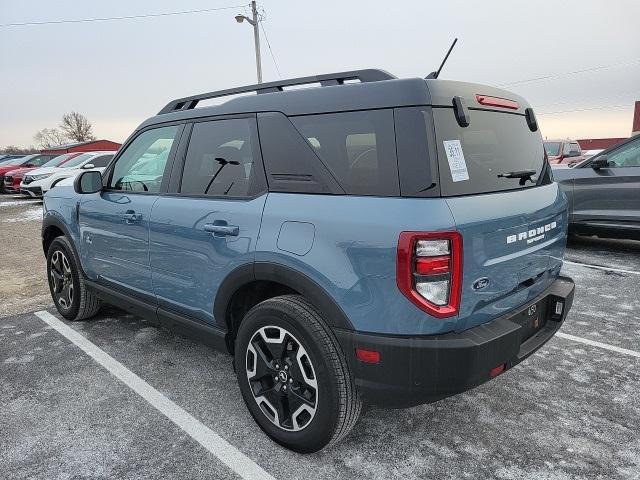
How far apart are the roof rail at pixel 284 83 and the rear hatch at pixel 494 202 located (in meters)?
0.34

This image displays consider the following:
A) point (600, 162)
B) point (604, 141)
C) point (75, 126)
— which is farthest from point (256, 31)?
point (75, 126)

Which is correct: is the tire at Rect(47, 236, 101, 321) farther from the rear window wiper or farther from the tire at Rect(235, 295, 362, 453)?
the rear window wiper

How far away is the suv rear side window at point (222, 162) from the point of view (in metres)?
2.68

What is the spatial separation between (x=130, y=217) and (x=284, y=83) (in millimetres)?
1460

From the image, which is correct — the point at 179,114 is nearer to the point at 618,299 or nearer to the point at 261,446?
the point at 261,446

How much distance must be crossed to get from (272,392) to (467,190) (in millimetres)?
1409

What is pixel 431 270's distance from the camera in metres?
1.99

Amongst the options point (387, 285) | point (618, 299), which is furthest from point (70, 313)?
point (618, 299)

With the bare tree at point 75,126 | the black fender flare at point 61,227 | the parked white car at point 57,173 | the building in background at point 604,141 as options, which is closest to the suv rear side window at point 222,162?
the black fender flare at point 61,227

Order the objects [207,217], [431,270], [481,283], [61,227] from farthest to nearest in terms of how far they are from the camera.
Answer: [61,227] → [207,217] → [481,283] → [431,270]

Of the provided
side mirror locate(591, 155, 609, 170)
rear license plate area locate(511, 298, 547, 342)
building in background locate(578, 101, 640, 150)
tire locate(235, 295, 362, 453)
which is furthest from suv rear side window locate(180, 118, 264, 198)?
building in background locate(578, 101, 640, 150)

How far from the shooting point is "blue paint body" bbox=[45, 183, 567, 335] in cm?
203

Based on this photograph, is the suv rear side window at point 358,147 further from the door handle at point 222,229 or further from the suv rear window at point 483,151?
the door handle at point 222,229

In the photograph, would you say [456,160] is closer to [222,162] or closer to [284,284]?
[284,284]
